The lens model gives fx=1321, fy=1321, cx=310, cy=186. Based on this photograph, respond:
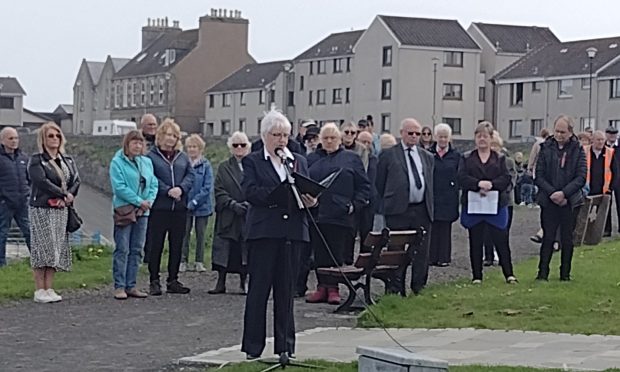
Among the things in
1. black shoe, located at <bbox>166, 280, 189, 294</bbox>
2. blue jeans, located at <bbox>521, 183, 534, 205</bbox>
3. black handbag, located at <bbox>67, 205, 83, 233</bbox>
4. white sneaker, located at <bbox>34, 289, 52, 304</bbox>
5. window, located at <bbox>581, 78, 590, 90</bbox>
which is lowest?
white sneaker, located at <bbox>34, 289, 52, 304</bbox>

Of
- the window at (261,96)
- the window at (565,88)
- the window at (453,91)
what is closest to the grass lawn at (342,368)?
the window at (565,88)

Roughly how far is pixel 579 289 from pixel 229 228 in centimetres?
424

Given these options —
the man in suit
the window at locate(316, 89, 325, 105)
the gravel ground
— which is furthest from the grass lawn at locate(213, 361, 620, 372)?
the window at locate(316, 89, 325, 105)

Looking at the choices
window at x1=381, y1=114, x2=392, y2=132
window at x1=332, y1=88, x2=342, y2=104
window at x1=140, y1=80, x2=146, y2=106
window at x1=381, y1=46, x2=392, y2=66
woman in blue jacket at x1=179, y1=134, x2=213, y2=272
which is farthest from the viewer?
window at x1=140, y1=80, x2=146, y2=106

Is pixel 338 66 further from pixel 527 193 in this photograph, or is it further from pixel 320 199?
pixel 320 199

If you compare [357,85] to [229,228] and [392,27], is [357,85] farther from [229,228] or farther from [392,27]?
[229,228]

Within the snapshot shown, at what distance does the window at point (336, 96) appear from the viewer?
93644 millimetres

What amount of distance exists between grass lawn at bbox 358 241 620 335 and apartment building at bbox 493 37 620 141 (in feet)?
198

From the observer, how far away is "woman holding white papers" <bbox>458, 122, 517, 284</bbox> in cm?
1602

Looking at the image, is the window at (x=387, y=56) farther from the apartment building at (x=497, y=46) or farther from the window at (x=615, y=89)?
the window at (x=615, y=89)

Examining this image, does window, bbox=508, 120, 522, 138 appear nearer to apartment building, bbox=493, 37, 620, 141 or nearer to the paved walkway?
apartment building, bbox=493, 37, 620, 141

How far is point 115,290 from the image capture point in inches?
625

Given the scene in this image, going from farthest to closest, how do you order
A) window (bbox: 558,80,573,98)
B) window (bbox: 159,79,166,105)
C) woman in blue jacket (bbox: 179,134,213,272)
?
window (bbox: 159,79,166,105), window (bbox: 558,80,573,98), woman in blue jacket (bbox: 179,134,213,272)

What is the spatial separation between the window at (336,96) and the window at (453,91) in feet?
29.6
